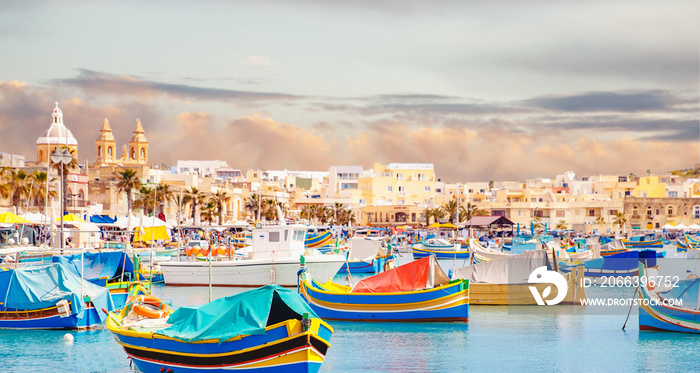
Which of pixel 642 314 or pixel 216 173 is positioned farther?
pixel 216 173

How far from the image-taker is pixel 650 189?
139000mm

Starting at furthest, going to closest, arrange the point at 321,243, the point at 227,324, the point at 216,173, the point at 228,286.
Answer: the point at 216,173, the point at 321,243, the point at 228,286, the point at 227,324

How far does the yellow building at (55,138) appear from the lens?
4072 inches

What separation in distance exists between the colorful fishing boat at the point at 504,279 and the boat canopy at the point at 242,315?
53.6 ft

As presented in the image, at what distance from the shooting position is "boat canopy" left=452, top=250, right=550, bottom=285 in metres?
32.9

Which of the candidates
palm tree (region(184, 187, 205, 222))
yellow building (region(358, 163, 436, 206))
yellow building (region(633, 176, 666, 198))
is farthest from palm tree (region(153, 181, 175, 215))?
yellow building (region(633, 176, 666, 198))

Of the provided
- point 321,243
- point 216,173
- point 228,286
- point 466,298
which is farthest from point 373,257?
point 216,173

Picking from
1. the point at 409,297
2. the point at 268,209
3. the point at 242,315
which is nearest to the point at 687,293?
the point at 409,297

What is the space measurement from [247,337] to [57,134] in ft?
314

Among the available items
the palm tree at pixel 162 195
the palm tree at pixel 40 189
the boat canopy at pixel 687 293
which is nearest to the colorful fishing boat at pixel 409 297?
the boat canopy at pixel 687 293

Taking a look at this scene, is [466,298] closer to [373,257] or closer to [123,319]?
[123,319]

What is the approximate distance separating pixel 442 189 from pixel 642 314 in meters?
118

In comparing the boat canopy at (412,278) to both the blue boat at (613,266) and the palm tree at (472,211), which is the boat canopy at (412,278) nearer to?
the blue boat at (613,266)

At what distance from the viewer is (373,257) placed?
60562 mm
